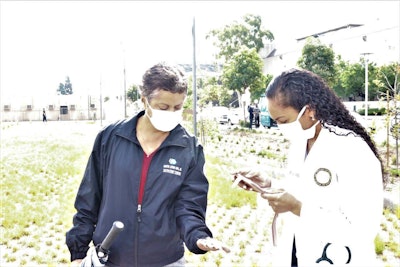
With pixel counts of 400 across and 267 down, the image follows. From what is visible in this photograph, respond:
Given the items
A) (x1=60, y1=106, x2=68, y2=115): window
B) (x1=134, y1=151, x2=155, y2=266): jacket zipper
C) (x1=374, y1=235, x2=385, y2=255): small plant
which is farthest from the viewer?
(x1=60, y1=106, x2=68, y2=115): window

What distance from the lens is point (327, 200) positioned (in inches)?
71.9

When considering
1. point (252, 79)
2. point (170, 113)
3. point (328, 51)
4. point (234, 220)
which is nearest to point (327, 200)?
point (170, 113)

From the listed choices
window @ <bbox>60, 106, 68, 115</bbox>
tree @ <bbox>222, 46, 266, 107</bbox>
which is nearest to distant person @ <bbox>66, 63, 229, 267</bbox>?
tree @ <bbox>222, 46, 266, 107</bbox>

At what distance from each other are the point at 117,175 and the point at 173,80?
44cm

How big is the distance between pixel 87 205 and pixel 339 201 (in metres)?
0.98

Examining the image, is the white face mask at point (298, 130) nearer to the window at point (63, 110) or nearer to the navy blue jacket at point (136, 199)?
the navy blue jacket at point (136, 199)

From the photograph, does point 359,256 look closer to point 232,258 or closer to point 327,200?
point 327,200

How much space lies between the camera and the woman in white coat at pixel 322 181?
1.77 m

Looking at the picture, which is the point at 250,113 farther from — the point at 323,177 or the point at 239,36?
the point at 323,177

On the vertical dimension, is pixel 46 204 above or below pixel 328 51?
below

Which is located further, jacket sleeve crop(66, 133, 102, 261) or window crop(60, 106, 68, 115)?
window crop(60, 106, 68, 115)

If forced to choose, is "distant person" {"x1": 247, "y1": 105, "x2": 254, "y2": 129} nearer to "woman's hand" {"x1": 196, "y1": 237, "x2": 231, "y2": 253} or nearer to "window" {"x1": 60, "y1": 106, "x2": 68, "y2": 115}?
"woman's hand" {"x1": 196, "y1": 237, "x2": 231, "y2": 253}

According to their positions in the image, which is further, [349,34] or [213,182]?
[349,34]

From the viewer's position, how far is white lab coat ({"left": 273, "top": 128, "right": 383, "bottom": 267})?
1.76m
